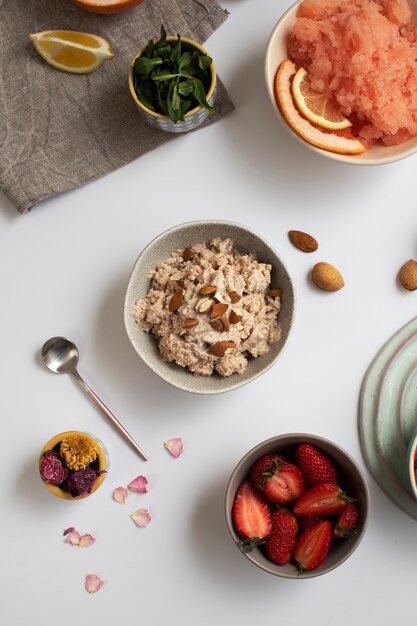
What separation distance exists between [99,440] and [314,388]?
56cm

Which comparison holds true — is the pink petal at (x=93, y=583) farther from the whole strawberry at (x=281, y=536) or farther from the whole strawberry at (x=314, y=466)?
the whole strawberry at (x=314, y=466)

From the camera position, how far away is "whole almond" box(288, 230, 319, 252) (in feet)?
5.27

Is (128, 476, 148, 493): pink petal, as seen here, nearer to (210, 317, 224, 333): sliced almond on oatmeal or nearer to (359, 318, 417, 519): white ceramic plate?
(210, 317, 224, 333): sliced almond on oatmeal

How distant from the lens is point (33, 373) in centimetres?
165

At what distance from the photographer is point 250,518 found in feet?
4.74

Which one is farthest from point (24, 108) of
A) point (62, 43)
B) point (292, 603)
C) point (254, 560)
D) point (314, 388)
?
point (292, 603)

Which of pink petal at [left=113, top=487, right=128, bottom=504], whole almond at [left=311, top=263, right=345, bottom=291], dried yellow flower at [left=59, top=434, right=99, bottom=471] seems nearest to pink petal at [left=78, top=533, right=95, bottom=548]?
pink petal at [left=113, top=487, right=128, bottom=504]

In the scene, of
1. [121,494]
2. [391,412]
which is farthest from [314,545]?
[121,494]

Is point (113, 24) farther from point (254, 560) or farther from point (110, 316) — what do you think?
point (254, 560)

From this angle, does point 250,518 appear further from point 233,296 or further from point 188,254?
point 188,254

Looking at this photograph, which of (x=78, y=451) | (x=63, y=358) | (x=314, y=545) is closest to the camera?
(x=314, y=545)

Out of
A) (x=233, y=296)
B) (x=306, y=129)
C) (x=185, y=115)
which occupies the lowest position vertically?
(x=233, y=296)

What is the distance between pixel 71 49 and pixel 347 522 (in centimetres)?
133

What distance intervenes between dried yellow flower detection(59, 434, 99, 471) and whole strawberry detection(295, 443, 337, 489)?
→ 0.49 meters
